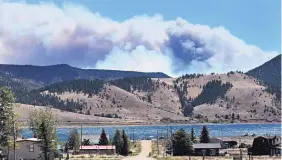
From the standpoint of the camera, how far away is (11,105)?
76062 mm

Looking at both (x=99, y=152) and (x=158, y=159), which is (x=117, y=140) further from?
(x=158, y=159)

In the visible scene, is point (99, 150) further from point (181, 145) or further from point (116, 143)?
point (181, 145)

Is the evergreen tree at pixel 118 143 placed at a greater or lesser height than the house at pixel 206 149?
greater

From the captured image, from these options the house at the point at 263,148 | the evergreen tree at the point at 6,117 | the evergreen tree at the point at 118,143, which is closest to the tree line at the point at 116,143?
the evergreen tree at the point at 118,143

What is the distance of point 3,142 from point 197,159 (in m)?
43.6

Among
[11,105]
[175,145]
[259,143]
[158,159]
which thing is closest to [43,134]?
[11,105]

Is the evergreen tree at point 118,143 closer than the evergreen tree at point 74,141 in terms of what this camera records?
Yes

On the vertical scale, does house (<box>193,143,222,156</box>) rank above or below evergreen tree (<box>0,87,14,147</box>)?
below

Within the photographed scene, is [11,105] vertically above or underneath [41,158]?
Result: above

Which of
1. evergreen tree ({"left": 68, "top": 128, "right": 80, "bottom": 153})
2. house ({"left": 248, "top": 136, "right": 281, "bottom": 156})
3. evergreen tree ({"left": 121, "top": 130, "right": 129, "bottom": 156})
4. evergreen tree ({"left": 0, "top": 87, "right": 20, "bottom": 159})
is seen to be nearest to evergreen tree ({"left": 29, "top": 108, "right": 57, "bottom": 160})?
evergreen tree ({"left": 0, "top": 87, "right": 20, "bottom": 159})

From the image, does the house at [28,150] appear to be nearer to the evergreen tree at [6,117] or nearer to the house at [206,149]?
the evergreen tree at [6,117]

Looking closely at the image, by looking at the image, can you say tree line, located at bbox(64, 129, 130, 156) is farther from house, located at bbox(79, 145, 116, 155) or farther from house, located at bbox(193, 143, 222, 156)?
house, located at bbox(193, 143, 222, 156)

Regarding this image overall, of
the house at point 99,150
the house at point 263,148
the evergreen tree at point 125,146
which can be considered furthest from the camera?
the evergreen tree at point 125,146

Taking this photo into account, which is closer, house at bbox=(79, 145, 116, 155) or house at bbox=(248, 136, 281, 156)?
house at bbox=(248, 136, 281, 156)
